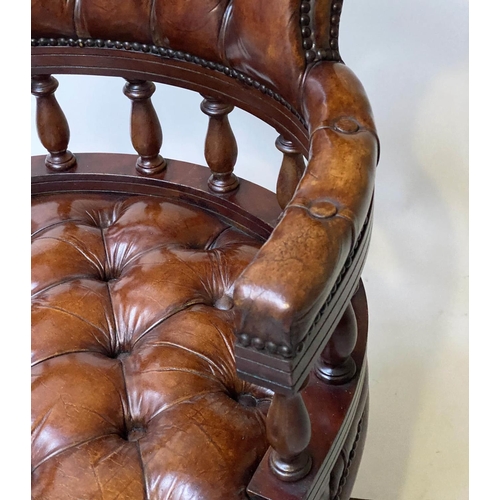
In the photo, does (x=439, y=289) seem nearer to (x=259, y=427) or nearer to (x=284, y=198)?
(x=284, y=198)

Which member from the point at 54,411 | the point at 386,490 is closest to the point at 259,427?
the point at 54,411

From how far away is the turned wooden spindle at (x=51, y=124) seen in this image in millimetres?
1151

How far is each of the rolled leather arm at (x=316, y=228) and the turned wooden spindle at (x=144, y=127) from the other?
0.37 m

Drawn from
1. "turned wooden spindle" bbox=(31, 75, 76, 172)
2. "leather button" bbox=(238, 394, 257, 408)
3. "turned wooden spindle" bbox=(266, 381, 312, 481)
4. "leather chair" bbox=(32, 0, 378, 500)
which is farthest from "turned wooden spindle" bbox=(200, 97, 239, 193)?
"turned wooden spindle" bbox=(266, 381, 312, 481)

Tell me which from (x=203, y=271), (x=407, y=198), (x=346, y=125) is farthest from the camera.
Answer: (x=407, y=198)

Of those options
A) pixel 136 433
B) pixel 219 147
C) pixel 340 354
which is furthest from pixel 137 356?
pixel 219 147

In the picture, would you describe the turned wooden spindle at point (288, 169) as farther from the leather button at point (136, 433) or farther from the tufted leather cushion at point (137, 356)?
the leather button at point (136, 433)

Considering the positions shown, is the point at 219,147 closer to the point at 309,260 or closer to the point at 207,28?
the point at 207,28

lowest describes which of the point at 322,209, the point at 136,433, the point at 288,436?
the point at 136,433

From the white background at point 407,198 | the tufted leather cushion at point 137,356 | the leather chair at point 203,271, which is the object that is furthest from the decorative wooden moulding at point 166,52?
the white background at point 407,198

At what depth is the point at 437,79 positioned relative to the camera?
4.96ft

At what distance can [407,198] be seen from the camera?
1627mm

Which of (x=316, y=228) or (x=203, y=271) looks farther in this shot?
(x=203, y=271)

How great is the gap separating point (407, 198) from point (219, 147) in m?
0.64
